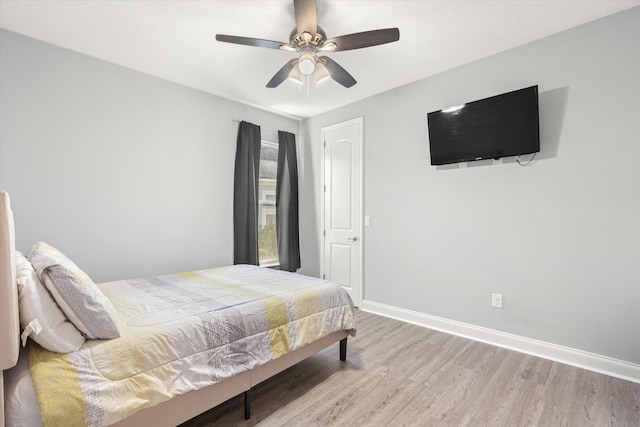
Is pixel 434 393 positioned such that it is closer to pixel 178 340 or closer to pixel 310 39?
pixel 178 340

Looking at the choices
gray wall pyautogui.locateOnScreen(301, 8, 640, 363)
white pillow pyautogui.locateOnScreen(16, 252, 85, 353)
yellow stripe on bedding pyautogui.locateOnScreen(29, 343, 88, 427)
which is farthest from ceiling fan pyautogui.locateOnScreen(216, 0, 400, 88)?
yellow stripe on bedding pyautogui.locateOnScreen(29, 343, 88, 427)

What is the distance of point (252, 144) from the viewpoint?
3996 mm

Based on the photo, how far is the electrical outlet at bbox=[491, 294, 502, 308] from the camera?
278 cm

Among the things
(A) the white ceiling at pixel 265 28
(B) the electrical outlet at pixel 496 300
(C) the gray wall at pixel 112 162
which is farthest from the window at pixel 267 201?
(B) the electrical outlet at pixel 496 300

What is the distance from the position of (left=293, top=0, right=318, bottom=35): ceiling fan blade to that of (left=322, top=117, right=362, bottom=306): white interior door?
1.95m

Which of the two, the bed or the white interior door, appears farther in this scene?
the white interior door

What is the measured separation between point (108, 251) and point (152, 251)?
39cm

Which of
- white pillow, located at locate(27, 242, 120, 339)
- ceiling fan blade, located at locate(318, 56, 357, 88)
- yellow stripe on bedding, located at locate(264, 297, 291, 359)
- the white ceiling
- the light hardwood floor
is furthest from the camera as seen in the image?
ceiling fan blade, located at locate(318, 56, 357, 88)

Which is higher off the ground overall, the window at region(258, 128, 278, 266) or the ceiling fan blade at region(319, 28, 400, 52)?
the ceiling fan blade at region(319, 28, 400, 52)

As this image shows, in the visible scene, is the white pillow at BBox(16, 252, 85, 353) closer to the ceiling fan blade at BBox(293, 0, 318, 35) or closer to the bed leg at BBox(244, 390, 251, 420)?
the bed leg at BBox(244, 390, 251, 420)

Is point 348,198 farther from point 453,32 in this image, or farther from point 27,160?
point 27,160

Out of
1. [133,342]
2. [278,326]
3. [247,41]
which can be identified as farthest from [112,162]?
[278,326]

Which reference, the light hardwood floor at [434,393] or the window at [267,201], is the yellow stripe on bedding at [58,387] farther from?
the window at [267,201]

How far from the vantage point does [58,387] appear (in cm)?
111
